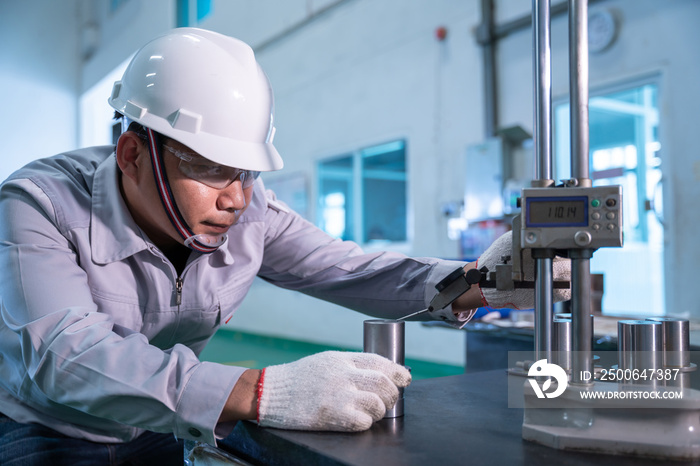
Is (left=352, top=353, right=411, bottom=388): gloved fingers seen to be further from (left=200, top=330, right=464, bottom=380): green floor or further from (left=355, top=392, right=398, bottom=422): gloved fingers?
(left=200, top=330, right=464, bottom=380): green floor

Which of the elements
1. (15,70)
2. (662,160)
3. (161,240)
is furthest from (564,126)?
(15,70)

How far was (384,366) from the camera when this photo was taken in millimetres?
763

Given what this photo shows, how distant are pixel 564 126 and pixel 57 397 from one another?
3.29 metres

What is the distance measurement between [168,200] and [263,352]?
4290mm

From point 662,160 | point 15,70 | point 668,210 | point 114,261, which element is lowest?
point 114,261

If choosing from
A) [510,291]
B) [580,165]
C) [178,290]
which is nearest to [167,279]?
[178,290]

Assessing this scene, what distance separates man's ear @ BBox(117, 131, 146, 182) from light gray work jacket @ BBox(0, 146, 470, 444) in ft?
0.13

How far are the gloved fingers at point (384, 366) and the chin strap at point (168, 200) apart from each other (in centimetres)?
42

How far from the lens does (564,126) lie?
3.48m

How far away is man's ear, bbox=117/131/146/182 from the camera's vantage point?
105 cm

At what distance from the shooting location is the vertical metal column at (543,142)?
75 centimetres

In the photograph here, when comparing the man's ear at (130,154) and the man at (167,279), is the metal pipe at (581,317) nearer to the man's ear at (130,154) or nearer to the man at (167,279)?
the man at (167,279)

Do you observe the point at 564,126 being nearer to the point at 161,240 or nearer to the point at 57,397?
the point at 161,240
